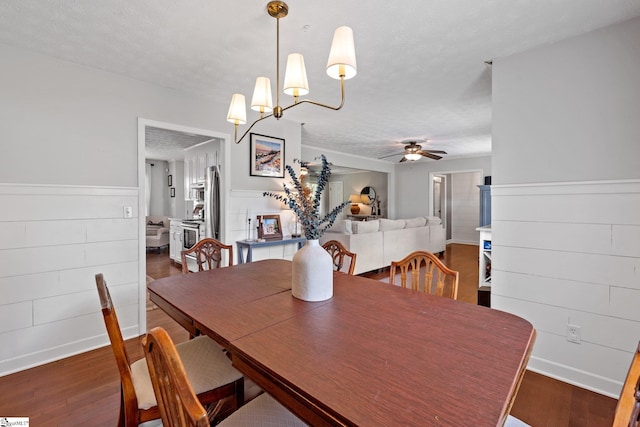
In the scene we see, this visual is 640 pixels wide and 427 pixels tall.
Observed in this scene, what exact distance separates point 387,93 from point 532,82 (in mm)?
1283

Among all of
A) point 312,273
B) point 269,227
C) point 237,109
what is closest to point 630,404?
point 312,273

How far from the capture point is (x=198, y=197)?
5586 millimetres

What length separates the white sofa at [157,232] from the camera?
688 cm

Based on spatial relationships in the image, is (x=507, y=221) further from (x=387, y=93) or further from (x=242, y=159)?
(x=242, y=159)

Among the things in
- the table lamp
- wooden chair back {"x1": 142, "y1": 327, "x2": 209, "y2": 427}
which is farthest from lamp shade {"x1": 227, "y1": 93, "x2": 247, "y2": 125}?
the table lamp

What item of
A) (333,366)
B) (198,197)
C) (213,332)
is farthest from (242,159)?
(333,366)

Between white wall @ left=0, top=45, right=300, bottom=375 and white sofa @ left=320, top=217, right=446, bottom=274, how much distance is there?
2770mm

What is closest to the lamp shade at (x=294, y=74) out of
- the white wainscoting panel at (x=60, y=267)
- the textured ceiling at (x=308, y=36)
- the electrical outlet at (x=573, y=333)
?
the textured ceiling at (x=308, y=36)

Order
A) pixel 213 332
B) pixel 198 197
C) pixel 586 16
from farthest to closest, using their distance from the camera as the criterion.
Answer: pixel 198 197 < pixel 586 16 < pixel 213 332

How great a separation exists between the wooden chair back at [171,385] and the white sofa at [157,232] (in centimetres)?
698

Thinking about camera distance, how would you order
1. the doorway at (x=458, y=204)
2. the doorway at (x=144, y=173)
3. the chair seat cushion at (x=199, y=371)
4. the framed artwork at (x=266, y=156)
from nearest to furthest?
the chair seat cushion at (x=199, y=371) < the doorway at (x=144, y=173) < the framed artwork at (x=266, y=156) < the doorway at (x=458, y=204)

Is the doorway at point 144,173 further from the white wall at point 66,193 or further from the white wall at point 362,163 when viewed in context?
the white wall at point 362,163

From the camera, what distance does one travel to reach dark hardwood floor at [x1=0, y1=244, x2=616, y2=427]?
1.72m

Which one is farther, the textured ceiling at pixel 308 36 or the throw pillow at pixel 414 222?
the throw pillow at pixel 414 222
